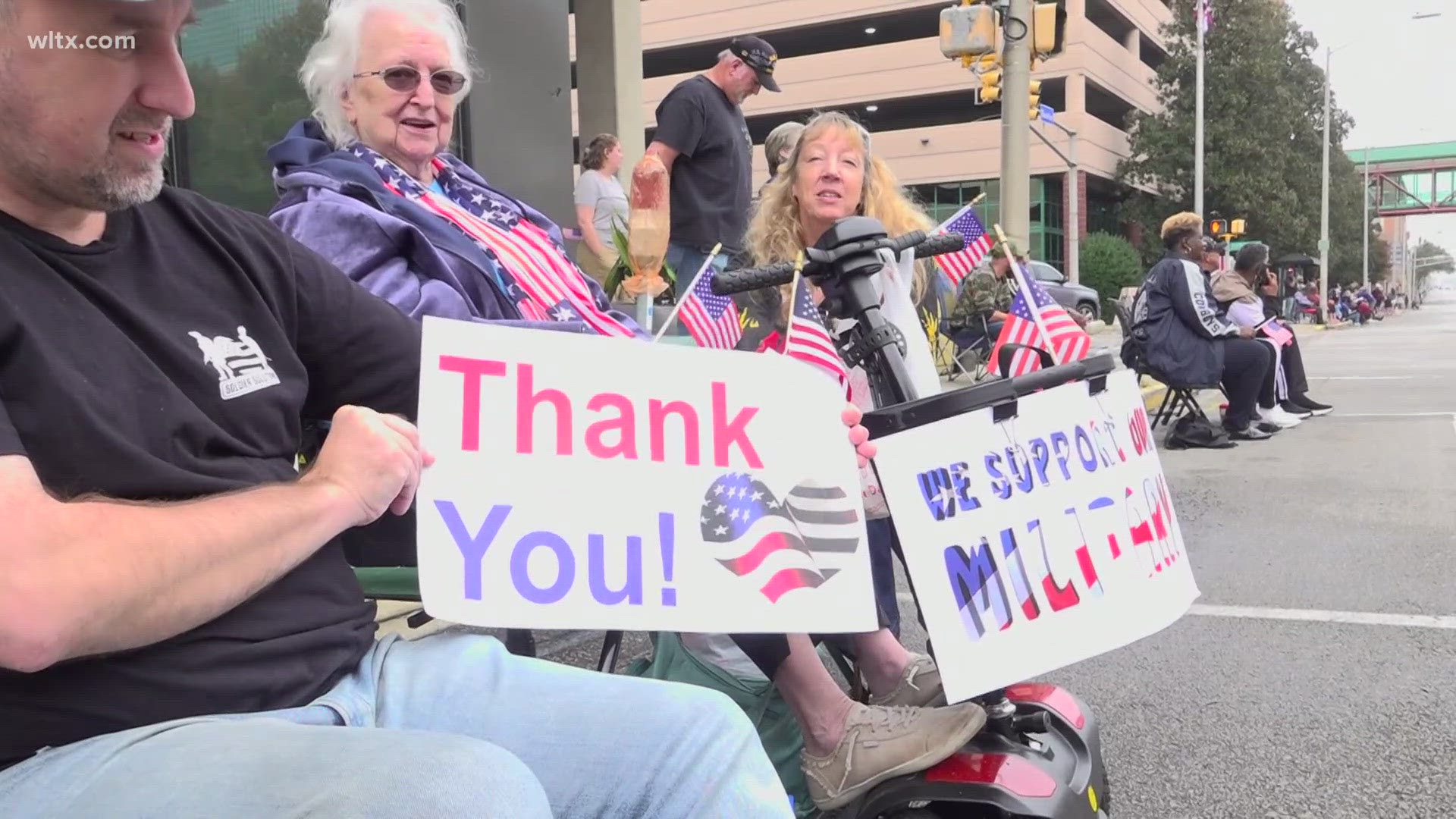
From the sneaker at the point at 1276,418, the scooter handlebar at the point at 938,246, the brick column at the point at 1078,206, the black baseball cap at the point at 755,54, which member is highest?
the brick column at the point at 1078,206

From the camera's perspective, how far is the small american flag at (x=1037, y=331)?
1.85 meters

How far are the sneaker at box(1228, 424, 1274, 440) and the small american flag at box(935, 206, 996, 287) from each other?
623 cm

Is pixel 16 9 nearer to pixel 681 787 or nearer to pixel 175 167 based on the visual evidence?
pixel 681 787

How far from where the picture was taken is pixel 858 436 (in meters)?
1.54

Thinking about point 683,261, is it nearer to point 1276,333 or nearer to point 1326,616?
point 1326,616

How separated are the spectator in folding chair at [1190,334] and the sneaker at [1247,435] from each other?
1 cm

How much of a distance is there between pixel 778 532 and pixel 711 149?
3.27 metres

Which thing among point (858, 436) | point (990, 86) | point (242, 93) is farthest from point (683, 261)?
point (990, 86)

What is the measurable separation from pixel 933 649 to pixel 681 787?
465 mm

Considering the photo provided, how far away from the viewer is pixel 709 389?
1535 millimetres

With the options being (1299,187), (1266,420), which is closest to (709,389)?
(1266,420)

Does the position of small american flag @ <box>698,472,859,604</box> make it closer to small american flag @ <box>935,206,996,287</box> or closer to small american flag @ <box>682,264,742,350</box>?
small american flag @ <box>682,264,742,350</box>

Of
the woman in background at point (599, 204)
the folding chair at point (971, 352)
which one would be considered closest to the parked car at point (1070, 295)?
the folding chair at point (971, 352)

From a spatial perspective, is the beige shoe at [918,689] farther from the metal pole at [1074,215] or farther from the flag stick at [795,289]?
the metal pole at [1074,215]
